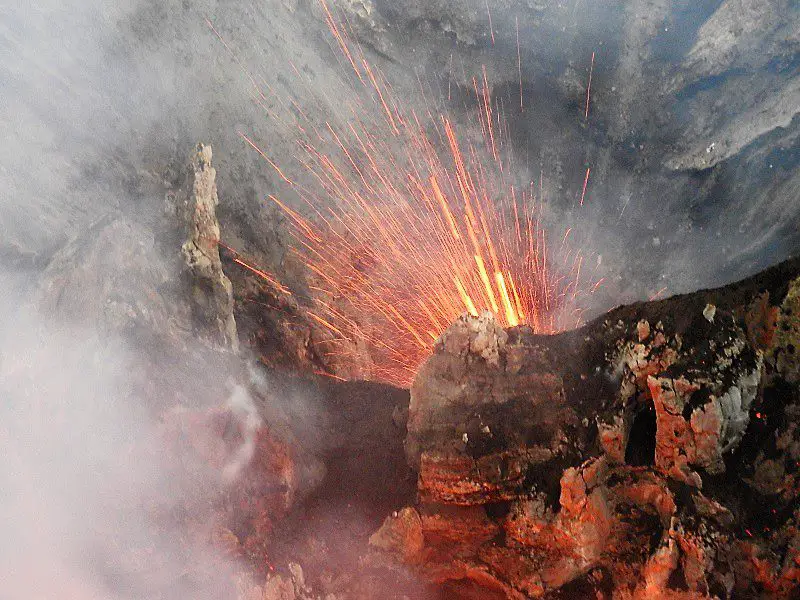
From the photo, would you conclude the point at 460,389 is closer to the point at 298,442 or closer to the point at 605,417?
the point at 605,417

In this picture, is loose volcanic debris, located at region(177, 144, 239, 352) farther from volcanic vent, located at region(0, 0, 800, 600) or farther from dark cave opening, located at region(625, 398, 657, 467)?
dark cave opening, located at region(625, 398, 657, 467)

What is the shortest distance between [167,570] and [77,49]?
7214 millimetres

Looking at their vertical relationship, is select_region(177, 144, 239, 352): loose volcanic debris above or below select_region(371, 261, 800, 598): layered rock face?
above

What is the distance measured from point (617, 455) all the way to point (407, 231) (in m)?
6.69

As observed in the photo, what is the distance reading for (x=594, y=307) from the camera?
10.4 metres

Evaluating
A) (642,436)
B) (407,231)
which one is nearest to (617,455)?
(642,436)

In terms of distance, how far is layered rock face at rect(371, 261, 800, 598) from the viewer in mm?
4441

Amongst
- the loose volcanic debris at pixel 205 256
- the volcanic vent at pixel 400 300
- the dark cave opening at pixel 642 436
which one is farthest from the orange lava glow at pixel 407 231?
the dark cave opening at pixel 642 436

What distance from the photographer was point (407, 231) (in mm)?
11000

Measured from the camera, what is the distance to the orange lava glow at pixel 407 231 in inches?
388

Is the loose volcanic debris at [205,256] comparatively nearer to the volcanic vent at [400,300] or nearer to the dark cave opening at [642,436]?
the volcanic vent at [400,300]

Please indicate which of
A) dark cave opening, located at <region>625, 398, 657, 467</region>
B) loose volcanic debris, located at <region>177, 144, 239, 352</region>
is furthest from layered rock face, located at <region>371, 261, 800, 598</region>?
loose volcanic debris, located at <region>177, 144, 239, 352</region>

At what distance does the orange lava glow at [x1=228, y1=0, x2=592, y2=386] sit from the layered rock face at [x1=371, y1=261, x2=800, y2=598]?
3.53 meters

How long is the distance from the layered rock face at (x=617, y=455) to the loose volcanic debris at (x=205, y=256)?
2775mm
